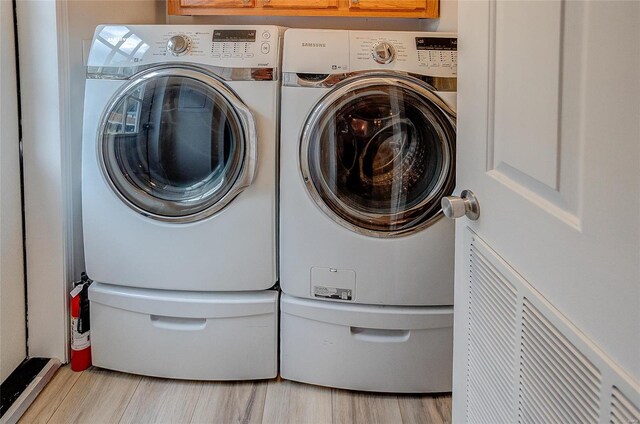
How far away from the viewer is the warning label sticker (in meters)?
1.66

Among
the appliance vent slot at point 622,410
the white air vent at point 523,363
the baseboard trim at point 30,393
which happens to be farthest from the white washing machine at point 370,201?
the appliance vent slot at point 622,410

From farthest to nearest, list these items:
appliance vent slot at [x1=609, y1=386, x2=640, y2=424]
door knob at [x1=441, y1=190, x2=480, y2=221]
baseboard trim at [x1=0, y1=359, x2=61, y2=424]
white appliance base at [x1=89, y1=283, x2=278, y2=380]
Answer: white appliance base at [x1=89, y1=283, x2=278, y2=380], baseboard trim at [x1=0, y1=359, x2=61, y2=424], door knob at [x1=441, y1=190, x2=480, y2=221], appliance vent slot at [x1=609, y1=386, x2=640, y2=424]

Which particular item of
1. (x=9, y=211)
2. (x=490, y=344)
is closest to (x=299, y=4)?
(x=9, y=211)

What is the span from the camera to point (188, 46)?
1635 millimetres

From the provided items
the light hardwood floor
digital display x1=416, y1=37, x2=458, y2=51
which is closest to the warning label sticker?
the light hardwood floor

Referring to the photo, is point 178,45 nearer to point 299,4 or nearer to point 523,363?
point 299,4

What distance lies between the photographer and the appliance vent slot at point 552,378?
1.98 feet

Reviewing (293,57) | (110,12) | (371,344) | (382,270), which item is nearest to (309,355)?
(371,344)

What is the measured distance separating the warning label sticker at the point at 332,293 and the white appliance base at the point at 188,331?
149mm

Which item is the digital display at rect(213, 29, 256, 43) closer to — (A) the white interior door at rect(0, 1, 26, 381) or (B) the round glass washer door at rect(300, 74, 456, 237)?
(B) the round glass washer door at rect(300, 74, 456, 237)

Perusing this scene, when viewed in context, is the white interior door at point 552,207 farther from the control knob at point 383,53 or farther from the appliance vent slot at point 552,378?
the control knob at point 383,53

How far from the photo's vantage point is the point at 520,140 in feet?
2.50

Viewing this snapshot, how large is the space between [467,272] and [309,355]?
83 cm

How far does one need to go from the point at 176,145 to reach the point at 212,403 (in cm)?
81
